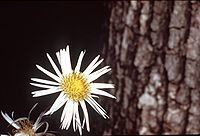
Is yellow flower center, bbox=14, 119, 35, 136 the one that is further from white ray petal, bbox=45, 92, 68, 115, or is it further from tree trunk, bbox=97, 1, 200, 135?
tree trunk, bbox=97, 1, 200, 135

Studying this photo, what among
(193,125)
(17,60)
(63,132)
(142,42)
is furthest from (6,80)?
(63,132)

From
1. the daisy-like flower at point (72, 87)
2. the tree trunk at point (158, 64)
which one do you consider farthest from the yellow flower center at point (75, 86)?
the tree trunk at point (158, 64)

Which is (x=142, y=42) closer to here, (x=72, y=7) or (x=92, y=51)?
(x=92, y=51)

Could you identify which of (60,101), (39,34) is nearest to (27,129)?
(60,101)

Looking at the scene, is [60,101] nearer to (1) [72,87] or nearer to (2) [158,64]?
(1) [72,87]

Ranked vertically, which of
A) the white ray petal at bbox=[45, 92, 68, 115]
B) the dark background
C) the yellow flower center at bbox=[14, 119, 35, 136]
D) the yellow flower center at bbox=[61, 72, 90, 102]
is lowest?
the yellow flower center at bbox=[14, 119, 35, 136]

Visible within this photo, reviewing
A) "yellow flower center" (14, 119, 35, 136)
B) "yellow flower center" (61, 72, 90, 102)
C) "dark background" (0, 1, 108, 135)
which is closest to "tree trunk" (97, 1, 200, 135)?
"dark background" (0, 1, 108, 135)

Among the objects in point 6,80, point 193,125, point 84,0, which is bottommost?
point 193,125
